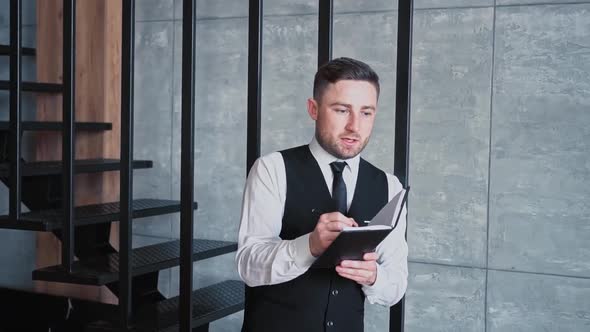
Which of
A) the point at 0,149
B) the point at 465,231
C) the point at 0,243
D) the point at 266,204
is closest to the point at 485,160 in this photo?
the point at 465,231

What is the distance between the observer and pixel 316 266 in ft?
5.49

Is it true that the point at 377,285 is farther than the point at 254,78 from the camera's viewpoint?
No

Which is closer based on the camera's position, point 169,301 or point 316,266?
point 316,266

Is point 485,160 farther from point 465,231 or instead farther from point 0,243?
point 0,243

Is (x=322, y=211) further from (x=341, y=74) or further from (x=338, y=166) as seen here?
(x=341, y=74)

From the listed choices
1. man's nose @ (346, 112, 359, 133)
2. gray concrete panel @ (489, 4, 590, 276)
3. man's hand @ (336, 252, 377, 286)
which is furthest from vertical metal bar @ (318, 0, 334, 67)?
gray concrete panel @ (489, 4, 590, 276)

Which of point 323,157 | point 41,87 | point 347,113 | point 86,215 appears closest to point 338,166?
point 323,157

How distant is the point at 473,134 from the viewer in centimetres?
319

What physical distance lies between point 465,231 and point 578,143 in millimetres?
605

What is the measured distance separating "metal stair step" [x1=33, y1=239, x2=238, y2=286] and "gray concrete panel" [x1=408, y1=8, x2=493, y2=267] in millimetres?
915

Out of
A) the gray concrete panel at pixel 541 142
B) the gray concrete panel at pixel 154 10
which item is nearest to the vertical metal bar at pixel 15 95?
the gray concrete panel at pixel 154 10

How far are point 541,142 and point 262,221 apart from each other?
68.1 inches

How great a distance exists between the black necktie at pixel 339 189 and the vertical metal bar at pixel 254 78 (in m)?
0.31

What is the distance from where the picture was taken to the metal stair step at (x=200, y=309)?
270 cm
